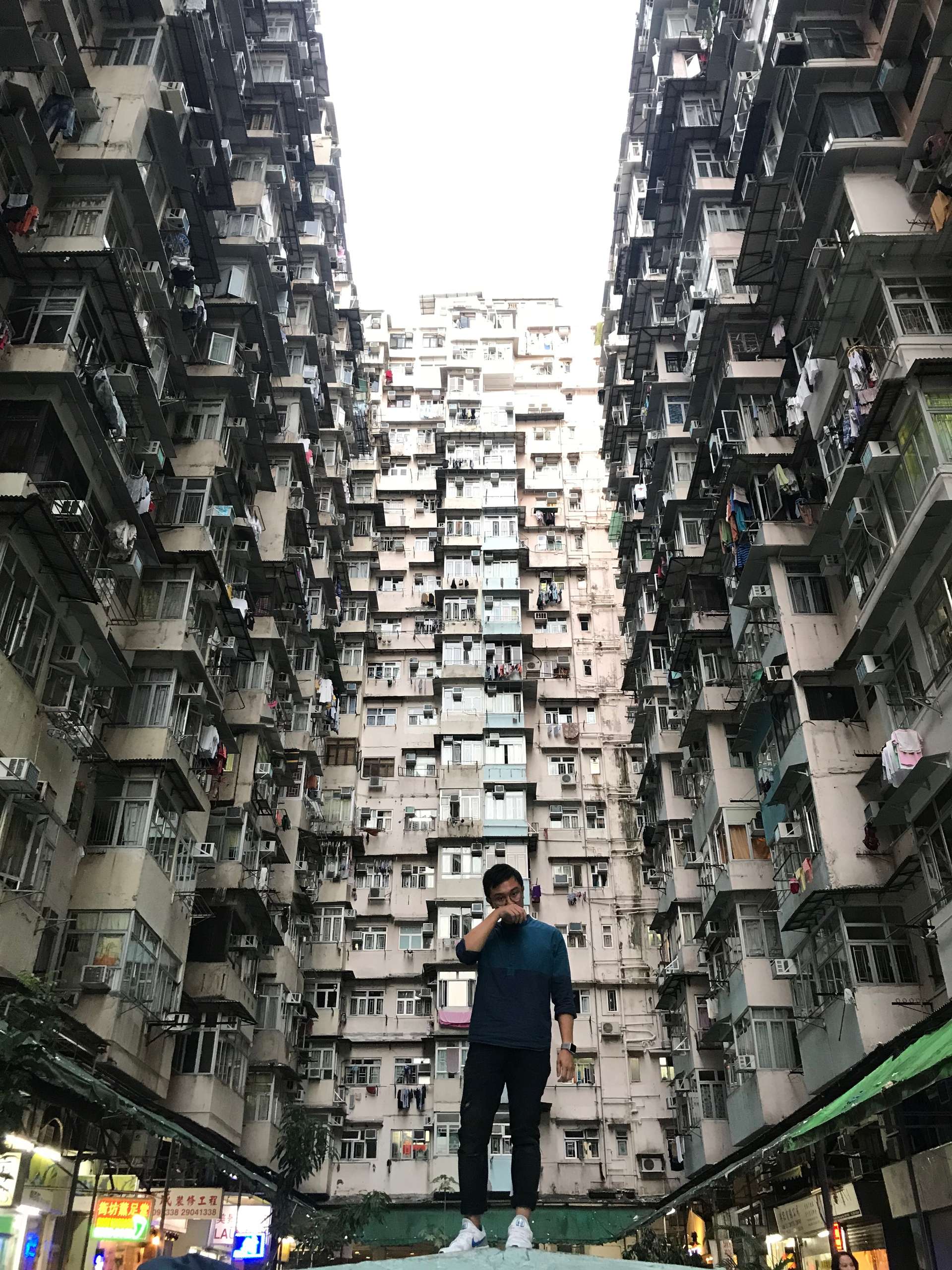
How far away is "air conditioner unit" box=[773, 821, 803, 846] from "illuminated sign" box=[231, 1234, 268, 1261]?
15280mm

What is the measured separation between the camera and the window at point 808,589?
25906 millimetres

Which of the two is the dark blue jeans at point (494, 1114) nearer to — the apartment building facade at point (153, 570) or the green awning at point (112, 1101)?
the green awning at point (112, 1101)

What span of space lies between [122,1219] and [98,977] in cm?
474

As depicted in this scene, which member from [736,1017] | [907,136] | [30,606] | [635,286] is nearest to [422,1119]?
[736,1017]

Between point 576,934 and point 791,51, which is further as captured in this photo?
point 576,934

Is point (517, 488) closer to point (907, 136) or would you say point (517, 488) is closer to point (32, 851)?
point (907, 136)

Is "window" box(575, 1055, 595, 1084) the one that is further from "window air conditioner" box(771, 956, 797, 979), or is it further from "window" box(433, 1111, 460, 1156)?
"window air conditioner" box(771, 956, 797, 979)

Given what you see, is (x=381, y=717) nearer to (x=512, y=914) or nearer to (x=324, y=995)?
(x=324, y=995)

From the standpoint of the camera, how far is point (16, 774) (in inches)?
720

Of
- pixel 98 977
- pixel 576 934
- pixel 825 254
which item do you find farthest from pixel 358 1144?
pixel 825 254

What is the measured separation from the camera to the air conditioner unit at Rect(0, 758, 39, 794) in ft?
59.8

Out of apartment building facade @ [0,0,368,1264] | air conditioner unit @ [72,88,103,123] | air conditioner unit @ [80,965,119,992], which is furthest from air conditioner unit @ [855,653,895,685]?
air conditioner unit @ [72,88,103,123]

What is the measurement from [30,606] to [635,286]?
91.2 ft

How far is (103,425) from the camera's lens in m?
22.2
